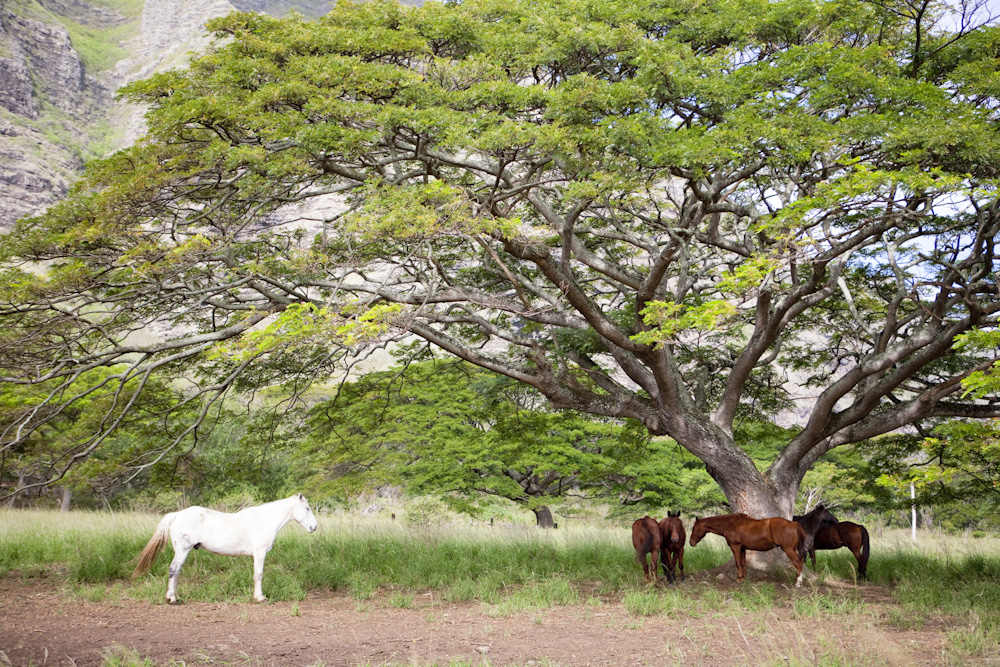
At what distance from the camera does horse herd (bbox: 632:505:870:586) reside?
362 inches

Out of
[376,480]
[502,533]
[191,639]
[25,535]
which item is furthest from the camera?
[376,480]

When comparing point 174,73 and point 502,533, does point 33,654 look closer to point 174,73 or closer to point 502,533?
point 174,73

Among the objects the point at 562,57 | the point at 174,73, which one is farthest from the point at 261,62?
the point at 562,57

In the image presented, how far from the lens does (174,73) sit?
9.42 meters

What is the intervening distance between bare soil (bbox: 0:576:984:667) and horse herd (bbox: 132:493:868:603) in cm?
62

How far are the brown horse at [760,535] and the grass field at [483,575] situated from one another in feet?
1.48

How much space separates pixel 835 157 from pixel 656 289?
276 centimetres

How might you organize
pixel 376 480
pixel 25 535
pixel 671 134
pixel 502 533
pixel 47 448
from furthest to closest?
pixel 376 480, pixel 47 448, pixel 502 533, pixel 25 535, pixel 671 134

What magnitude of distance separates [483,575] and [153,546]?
419cm

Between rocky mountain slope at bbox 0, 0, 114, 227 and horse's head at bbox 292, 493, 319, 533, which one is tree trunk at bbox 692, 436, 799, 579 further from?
rocky mountain slope at bbox 0, 0, 114, 227

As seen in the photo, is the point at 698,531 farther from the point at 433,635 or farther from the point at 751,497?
the point at 433,635

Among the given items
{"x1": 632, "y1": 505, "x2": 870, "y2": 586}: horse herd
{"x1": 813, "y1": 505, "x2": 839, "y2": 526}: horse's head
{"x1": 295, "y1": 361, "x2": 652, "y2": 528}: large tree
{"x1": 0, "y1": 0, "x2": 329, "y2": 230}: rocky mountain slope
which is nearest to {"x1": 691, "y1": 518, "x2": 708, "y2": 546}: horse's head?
{"x1": 632, "y1": 505, "x2": 870, "y2": 586}: horse herd

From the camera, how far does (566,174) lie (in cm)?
888

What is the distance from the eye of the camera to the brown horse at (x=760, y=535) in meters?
9.15
